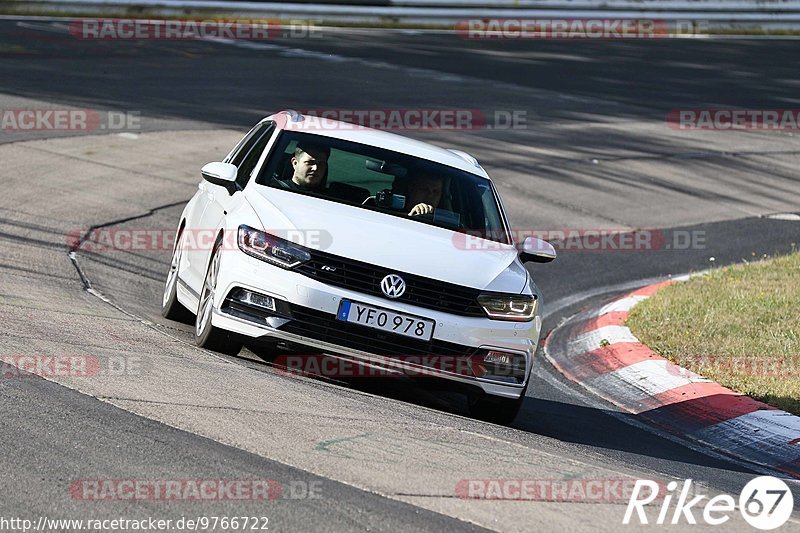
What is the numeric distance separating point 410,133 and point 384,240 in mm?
11513

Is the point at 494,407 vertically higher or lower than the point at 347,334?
lower

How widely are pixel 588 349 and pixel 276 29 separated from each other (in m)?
19.2

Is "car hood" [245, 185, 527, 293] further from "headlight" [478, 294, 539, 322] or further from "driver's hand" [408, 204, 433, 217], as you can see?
"driver's hand" [408, 204, 433, 217]

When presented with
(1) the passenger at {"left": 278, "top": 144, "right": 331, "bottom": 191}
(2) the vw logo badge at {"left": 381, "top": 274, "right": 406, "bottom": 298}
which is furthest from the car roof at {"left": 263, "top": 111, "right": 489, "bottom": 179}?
(2) the vw logo badge at {"left": 381, "top": 274, "right": 406, "bottom": 298}

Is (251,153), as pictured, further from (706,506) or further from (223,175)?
(706,506)

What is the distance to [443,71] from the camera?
24203 millimetres

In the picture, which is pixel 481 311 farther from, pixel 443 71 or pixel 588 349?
pixel 443 71

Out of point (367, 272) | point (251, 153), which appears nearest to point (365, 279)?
point (367, 272)

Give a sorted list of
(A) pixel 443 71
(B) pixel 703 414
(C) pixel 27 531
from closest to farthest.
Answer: (C) pixel 27 531 → (B) pixel 703 414 → (A) pixel 443 71

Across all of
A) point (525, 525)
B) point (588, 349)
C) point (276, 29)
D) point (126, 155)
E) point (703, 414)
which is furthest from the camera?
point (276, 29)

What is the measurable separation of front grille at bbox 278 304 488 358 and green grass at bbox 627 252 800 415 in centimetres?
289

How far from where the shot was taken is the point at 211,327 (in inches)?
290

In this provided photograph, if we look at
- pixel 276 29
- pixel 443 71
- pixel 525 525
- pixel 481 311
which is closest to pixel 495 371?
pixel 481 311

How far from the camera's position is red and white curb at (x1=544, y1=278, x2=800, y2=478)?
7852 millimetres
